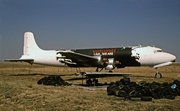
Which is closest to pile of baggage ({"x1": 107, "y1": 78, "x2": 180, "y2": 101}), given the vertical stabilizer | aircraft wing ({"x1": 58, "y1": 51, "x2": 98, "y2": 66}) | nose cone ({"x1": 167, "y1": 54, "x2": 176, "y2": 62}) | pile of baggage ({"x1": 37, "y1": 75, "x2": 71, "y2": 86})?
pile of baggage ({"x1": 37, "y1": 75, "x2": 71, "y2": 86})

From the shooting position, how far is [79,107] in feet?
39.3

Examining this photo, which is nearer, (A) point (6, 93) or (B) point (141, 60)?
(A) point (6, 93)

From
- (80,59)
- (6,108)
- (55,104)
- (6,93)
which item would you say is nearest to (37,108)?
(55,104)

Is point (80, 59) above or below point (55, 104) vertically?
above

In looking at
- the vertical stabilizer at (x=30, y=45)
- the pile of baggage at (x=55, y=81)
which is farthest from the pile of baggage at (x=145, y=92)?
the vertical stabilizer at (x=30, y=45)

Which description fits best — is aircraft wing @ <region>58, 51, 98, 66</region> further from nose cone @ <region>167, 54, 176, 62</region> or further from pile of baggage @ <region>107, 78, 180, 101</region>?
pile of baggage @ <region>107, 78, 180, 101</region>

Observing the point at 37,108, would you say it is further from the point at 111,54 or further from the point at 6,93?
the point at 111,54

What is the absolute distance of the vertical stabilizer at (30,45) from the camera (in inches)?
1645

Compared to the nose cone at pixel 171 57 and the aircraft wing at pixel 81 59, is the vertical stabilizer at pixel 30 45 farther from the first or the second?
the nose cone at pixel 171 57

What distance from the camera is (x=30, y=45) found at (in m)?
42.2

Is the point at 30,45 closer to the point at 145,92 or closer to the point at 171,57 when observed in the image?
the point at 171,57

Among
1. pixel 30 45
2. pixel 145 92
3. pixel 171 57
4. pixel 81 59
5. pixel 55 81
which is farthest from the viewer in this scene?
pixel 30 45

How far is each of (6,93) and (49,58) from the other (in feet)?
73.6

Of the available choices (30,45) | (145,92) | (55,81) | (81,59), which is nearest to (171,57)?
(81,59)
